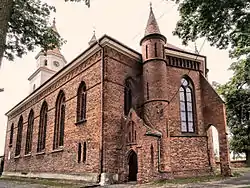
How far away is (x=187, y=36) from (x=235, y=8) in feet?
7.49

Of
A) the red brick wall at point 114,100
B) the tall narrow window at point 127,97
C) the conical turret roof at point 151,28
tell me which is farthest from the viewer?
the conical turret roof at point 151,28

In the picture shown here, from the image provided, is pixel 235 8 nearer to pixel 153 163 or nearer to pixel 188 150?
pixel 153 163

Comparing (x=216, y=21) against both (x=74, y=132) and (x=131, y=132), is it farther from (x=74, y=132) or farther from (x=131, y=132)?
(x=74, y=132)

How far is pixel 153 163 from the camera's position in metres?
13.9

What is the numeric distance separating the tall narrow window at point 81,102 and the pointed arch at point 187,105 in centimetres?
702

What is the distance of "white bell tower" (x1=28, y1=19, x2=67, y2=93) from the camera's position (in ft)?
108

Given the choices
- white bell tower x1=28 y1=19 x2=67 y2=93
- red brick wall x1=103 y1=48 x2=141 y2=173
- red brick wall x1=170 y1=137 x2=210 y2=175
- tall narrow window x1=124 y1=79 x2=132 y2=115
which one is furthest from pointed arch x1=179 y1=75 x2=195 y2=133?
white bell tower x1=28 y1=19 x2=67 y2=93

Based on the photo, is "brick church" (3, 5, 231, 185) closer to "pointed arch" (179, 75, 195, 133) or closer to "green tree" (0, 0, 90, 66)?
"pointed arch" (179, 75, 195, 133)

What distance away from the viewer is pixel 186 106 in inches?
733

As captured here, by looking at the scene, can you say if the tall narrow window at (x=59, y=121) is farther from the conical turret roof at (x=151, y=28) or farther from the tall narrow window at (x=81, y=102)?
the conical turret roof at (x=151, y=28)

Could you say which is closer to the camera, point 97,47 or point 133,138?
point 133,138

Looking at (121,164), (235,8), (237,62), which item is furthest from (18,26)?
(237,62)

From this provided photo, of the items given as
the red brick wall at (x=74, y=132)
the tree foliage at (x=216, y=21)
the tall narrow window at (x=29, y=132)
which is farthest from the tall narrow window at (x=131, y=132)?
the tall narrow window at (x=29, y=132)

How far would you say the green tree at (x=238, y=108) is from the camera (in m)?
26.9
